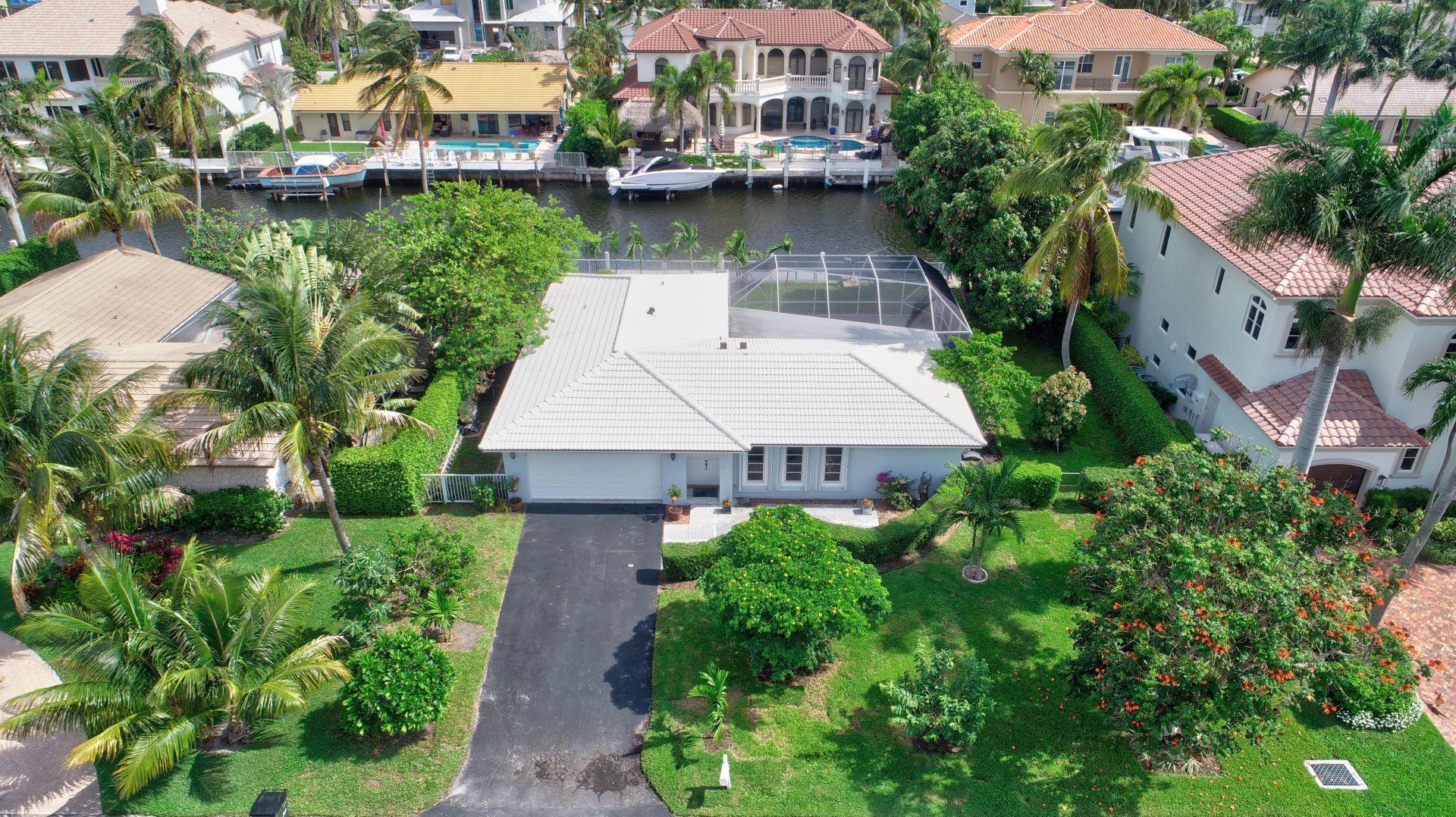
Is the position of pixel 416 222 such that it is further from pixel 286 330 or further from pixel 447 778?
pixel 447 778

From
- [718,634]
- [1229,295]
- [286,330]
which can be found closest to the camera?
[286,330]

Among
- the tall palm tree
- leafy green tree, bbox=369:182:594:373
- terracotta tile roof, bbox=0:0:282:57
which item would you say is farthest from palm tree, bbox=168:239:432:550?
terracotta tile roof, bbox=0:0:282:57

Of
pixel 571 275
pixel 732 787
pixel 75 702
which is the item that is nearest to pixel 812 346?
pixel 571 275

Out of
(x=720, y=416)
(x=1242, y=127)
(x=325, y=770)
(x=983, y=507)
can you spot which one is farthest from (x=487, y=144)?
(x=325, y=770)

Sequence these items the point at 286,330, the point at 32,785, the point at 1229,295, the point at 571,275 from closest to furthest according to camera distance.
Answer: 1. the point at 32,785
2. the point at 286,330
3. the point at 1229,295
4. the point at 571,275

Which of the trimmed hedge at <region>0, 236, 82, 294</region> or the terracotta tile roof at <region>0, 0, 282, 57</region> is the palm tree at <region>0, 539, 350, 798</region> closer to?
the trimmed hedge at <region>0, 236, 82, 294</region>

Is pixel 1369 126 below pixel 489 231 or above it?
above
